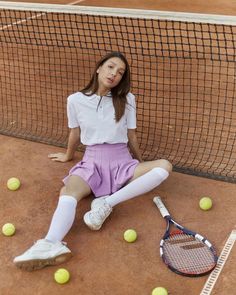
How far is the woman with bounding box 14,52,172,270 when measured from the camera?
8.95 ft

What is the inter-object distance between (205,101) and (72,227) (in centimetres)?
221

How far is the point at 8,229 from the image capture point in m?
2.63

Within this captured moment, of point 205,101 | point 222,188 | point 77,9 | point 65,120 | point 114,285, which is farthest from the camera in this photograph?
point 205,101

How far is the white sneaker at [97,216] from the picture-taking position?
261 cm

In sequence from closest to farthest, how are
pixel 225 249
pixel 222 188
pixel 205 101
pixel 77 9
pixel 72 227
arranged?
pixel 225 249 < pixel 72 227 < pixel 222 188 < pixel 77 9 < pixel 205 101

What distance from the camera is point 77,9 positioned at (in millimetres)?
3277

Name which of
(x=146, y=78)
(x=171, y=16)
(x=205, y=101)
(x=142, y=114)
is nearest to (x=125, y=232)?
(x=171, y=16)

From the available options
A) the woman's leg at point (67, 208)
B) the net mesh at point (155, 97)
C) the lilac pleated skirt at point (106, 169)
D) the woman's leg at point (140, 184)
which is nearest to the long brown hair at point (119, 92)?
the lilac pleated skirt at point (106, 169)

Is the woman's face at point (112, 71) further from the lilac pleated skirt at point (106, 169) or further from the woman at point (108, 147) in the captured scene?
the lilac pleated skirt at point (106, 169)

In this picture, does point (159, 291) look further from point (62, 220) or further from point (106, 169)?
point (106, 169)

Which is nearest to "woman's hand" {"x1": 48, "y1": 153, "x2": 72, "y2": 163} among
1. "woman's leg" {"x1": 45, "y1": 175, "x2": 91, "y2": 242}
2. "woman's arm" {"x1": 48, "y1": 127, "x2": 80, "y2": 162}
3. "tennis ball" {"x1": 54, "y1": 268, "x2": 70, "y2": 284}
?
"woman's arm" {"x1": 48, "y1": 127, "x2": 80, "y2": 162}

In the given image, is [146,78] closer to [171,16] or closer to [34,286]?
[171,16]

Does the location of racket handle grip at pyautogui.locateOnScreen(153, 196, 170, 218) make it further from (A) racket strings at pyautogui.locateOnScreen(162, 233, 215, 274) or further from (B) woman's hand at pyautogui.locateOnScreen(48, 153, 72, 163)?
(B) woman's hand at pyautogui.locateOnScreen(48, 153, 72, 163)

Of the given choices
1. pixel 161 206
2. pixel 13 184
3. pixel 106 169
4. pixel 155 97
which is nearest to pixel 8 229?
pixel 13 184
